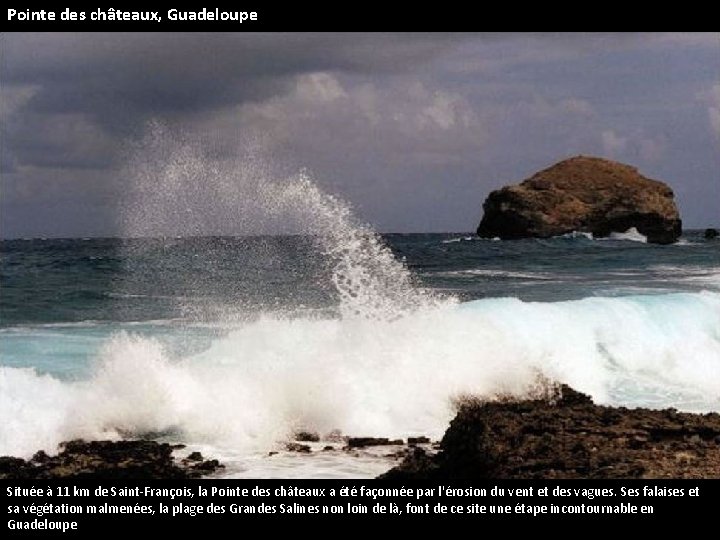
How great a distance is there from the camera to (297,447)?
10.5 metres

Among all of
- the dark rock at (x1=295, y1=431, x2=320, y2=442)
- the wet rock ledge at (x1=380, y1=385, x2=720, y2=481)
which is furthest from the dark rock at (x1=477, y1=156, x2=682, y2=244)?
the wet rock ledge at (x1=380, y1=385, x2=720, y2=481)

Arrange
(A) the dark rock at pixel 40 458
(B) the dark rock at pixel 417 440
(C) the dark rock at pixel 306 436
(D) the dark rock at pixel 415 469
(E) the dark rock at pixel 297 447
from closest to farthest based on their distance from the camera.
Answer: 1. (D) the dark rock at pixel 415 469
2. (A) the dark rock at pixel 40 458
3. (E) the dark rock at pixel 297 447
4. (B) the dark rock at pixel 417 440
5. (C) the dark rock at pixel 306 436

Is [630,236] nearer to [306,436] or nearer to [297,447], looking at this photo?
[306,436]

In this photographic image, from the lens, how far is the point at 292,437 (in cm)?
1102

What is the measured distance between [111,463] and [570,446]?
4546mm

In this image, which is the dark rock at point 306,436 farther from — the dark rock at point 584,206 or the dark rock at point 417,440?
the dark rock at point 584,206

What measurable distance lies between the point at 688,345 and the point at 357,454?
31.0ft

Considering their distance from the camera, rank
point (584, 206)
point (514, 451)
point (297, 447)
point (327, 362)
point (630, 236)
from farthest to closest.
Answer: point (584, 206), point (630, 236), point (327, 362), point (297, 447), point (514, 451)

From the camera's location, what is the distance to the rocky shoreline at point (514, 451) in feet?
25.0

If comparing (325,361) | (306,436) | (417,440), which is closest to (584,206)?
(325,361)

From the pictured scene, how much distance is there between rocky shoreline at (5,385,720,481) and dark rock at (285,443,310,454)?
0.04 ft

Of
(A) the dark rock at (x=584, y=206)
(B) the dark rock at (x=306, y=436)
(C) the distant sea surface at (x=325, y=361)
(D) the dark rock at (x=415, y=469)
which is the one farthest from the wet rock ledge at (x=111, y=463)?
(A) the dark rock at (x=584, y=206)

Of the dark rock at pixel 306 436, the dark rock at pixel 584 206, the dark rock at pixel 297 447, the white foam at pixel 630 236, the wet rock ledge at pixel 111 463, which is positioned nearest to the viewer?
the wet rock ledge at pixel 111 463

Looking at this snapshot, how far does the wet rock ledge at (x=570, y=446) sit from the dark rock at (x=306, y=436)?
63.1 inches
